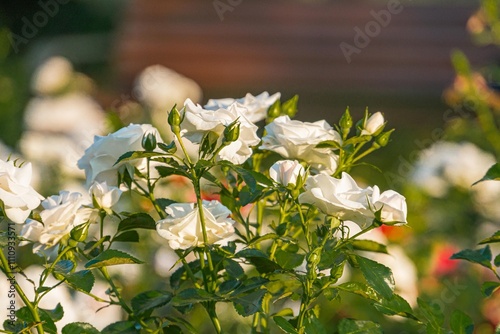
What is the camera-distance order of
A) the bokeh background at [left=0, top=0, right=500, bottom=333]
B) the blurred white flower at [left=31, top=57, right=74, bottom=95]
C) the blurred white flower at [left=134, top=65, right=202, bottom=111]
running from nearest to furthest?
1. the blurred white flower at [left=134, top=65, right=202, bottom=111]
2. the blurred white flower at [left=31, top=57, right=74, bottom=95]
3. the bokeh background at [left=0, top=0, right=500, bottom=333]

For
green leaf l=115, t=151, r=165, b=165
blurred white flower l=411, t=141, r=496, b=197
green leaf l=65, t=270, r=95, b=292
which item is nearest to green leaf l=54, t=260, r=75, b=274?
green leaf l=65, t=270, r=95, b=292

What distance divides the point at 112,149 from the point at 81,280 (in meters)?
0.17

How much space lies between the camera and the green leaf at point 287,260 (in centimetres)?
101

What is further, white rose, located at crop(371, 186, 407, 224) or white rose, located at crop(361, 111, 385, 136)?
white rose, located at crop(361, 111, 385, 136)

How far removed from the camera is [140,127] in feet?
3.53

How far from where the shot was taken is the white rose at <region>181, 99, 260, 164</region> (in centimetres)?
98

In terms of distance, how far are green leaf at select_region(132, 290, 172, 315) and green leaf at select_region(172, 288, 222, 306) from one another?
0.07 meters

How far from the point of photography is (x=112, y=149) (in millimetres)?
1061

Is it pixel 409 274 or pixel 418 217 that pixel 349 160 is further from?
pixel 418 217

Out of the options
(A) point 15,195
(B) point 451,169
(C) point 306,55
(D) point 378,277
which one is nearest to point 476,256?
(D) point 378,277

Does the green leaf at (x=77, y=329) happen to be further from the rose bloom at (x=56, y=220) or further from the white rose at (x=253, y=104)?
the white rose at (x=253, y=104)

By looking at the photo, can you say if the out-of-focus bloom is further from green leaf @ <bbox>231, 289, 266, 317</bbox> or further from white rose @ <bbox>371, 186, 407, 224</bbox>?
green leaf @ <bbox>231, 289, 266, 317</bbox>

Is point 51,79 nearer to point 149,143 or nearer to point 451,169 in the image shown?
point 451,169

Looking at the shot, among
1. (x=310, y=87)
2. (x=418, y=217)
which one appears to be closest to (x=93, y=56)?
(x=310, y=87)
